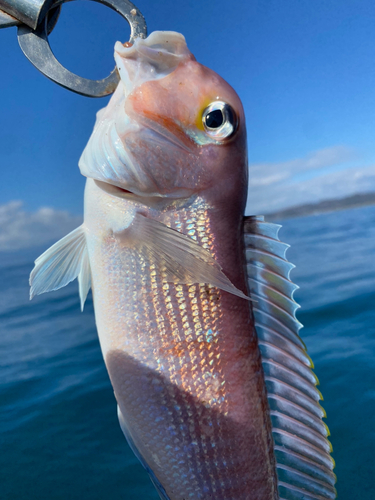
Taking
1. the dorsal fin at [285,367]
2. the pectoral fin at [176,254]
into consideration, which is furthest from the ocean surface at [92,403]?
the pectoral fin at [176,254]

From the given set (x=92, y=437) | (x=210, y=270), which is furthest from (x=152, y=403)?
(x=92, y=437)

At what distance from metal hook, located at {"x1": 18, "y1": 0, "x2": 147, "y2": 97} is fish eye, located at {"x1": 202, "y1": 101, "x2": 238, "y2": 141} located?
0.97 ft

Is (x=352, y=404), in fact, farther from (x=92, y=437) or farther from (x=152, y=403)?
(x=152, y=403)

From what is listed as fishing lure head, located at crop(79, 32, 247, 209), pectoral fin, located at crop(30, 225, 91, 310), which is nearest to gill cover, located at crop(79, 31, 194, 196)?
fishing lure head, located at crop(79, 32, 247, 209)

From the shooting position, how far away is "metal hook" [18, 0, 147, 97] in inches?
39.9

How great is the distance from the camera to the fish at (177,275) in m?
1.03

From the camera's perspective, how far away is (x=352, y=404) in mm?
3514

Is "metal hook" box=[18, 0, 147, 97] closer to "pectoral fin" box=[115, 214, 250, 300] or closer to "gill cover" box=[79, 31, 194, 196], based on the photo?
"gill cover" box=[79, 31, 194, 196]

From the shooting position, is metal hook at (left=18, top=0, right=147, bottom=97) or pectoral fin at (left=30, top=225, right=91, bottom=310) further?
pectoral fin at (left=30, top=225, right=91, bottom=310)

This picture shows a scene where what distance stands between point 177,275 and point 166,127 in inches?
17.2

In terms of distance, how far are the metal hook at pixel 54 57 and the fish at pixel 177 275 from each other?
0.06 metres

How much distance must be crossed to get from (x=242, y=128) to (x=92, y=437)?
329cm

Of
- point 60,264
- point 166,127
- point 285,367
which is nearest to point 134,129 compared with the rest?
point 166,127

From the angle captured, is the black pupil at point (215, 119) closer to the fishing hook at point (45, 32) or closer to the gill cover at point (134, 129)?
the gill cover at point (134, 129)
